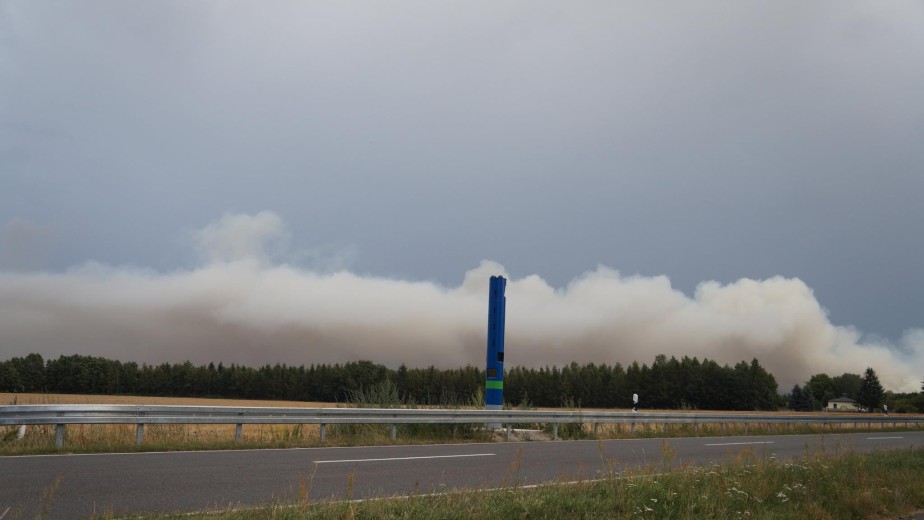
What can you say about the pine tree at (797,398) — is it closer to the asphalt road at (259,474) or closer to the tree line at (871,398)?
the tree line at (871,398)

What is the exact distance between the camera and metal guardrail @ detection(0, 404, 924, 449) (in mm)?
13977

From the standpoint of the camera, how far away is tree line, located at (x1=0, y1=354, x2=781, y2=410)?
395 ft

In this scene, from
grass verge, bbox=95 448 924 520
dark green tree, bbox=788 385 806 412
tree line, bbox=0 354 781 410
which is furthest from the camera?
dark green tree, bbox=788 385 806 412

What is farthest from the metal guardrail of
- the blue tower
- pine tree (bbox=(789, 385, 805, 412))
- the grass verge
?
pine tree (bbox=(789, 385, 805, 412))

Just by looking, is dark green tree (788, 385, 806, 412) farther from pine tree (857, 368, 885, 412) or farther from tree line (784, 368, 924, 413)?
pine tree (857, 368, 885, 412)

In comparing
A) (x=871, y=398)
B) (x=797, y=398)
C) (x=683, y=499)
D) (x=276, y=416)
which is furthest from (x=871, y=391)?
(x=683, y=499)

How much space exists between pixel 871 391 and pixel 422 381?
279ft

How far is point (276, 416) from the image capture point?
1723 cm


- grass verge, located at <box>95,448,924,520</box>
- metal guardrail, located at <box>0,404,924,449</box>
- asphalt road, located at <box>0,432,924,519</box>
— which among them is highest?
metal guardrail, located at <box>0,404,924,449</box>

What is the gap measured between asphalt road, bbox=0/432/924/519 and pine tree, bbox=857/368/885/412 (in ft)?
457

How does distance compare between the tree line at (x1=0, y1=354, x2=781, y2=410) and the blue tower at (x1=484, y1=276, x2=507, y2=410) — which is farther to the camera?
the tree line at (x1=0, y1=354, x2=781, y2=410)

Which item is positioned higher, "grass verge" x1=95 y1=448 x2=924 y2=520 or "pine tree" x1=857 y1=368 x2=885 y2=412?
"pine tree" x1=857 y1=368 x2=885 y2=412

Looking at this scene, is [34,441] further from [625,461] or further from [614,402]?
[614,402]

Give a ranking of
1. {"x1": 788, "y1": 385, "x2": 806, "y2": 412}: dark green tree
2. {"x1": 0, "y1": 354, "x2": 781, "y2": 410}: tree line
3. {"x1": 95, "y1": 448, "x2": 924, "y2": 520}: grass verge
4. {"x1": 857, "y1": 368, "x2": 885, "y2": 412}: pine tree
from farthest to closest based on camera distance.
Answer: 1. {"x1": 788, "y1": 385, "x2": 806, "y2": 412}: dark green tree
2. {"x1": 857, "y1": 368, "x2": 885, "y2": 412}: pine tree
3. {"x1": 0, "y1": 354, "x2": 781, "y2": 410}: tree line
4. {"x1": 95, "y1": 448, "x2": 924, "y2": 520}: grass verge
